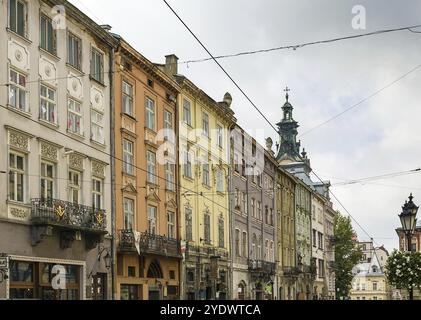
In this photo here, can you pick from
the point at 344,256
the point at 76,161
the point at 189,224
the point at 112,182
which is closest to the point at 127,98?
the point at 112,182

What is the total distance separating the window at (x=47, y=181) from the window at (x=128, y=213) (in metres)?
5.51

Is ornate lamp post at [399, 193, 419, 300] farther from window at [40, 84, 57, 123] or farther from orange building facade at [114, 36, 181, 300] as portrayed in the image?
orange building facade at [114, 36, 181, 300]

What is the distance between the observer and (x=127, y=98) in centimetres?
2758

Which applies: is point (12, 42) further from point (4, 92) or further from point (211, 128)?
point (211, 128)

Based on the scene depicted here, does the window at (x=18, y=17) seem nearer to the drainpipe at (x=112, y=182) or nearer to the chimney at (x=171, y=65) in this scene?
the drainpipe at (x=112, y=182)

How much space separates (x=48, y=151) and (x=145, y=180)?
8.12 metres

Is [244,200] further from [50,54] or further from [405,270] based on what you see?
[50,54]

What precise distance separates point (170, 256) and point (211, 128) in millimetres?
10409

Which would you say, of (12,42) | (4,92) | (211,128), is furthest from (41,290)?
(211,128)

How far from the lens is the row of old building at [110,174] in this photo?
1956cm

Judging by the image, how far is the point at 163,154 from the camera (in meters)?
30.9

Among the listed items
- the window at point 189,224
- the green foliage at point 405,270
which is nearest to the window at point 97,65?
the window at point 189,224

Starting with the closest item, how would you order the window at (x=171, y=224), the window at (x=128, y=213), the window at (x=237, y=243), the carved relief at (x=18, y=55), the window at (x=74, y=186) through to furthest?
the carved relief at (x=18, y=55), the window at (x=74, y=186), the window at (x=128, y=213), the window at (x=171, y=224), the window at (x=237, y=243)

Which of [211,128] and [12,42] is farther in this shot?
[211,128]
